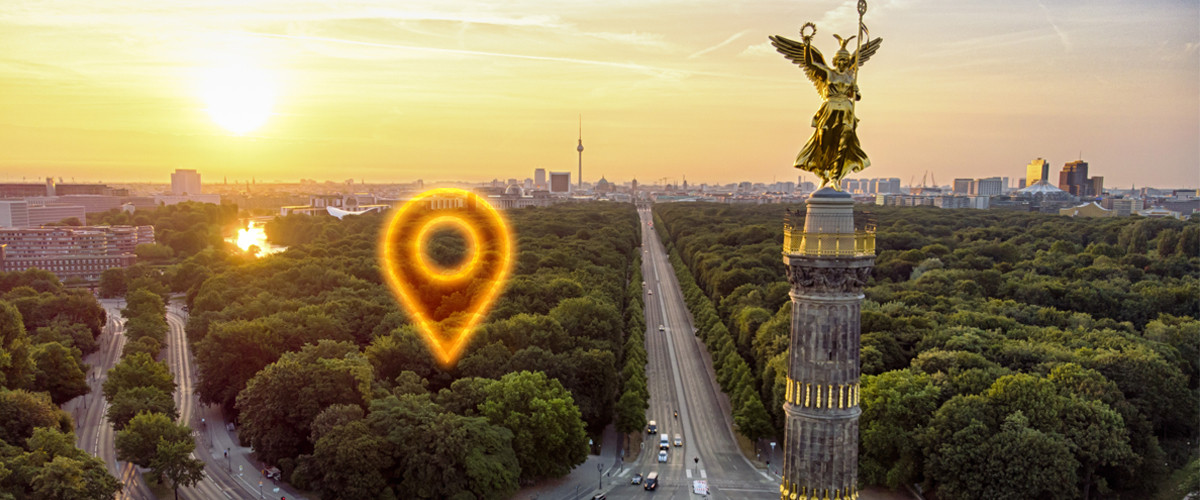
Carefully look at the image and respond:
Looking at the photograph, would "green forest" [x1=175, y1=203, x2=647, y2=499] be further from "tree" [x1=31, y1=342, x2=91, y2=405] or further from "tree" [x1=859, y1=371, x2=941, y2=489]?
"tree" [x1=859, y1=371, x2=941, y2=489]

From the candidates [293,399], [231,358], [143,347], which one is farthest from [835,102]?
[143,347]

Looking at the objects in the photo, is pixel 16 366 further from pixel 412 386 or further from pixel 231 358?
pixel 412 386

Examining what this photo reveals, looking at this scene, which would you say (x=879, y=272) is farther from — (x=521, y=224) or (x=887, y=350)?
(x=521, y=224)

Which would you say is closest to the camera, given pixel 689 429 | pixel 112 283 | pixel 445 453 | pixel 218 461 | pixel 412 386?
pixel 445 453

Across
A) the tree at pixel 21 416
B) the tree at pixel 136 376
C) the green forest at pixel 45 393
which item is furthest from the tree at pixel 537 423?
the tree at pixel 136 376

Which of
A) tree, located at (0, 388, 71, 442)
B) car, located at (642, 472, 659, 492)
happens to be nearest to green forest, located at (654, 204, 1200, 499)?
car, located at (642, 472, 659, 492)

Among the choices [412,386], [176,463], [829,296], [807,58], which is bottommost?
[176,463]

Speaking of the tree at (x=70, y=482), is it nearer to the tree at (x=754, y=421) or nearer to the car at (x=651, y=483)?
the car at (x=651, y=483)

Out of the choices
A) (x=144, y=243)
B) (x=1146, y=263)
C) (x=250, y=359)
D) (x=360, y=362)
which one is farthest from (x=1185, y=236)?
(x=144, y=243)
